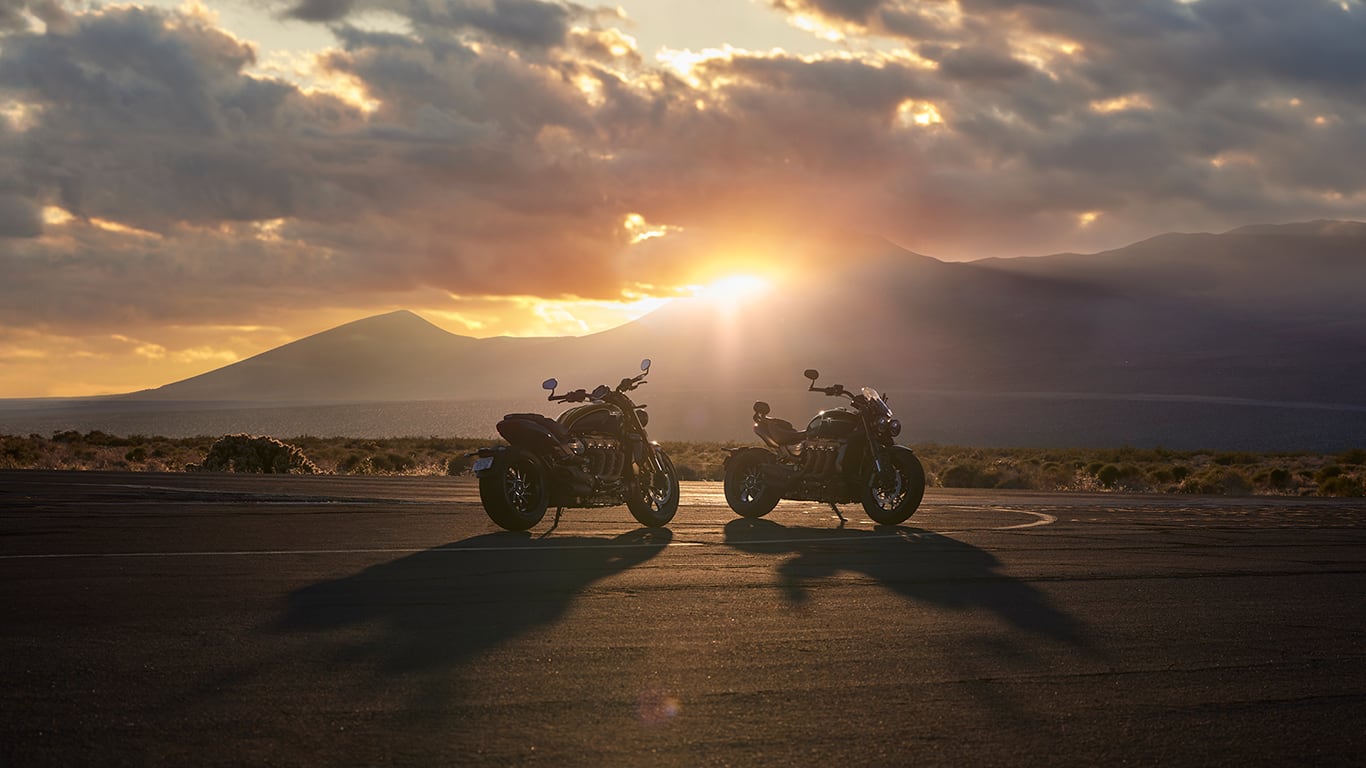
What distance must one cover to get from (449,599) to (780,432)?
9361 millimetres

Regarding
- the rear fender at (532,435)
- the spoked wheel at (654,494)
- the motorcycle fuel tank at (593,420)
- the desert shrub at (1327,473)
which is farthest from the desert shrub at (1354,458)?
the rear fender at (532,435)

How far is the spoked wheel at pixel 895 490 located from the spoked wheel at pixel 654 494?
250 cm

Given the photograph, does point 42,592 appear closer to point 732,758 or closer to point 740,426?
point 732,758

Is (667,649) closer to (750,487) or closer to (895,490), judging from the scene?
(895,490)

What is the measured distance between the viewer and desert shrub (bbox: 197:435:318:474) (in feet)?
123

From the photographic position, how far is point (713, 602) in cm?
927

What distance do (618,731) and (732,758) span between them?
60 centimetres

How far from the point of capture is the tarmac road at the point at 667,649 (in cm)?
552

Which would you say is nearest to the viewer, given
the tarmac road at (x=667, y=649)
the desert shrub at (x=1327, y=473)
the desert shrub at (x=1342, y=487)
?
the tarmac road at (x=667, y=649)

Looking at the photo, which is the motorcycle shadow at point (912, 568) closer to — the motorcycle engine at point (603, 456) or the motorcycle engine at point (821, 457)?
the motorcycle engine at point (821, 457)

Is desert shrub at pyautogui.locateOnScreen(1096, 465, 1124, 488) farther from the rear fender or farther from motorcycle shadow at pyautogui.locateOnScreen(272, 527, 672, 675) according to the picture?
motorcycle shadow at pyautogui.locateOnScreen(272, 527, 672, 675)

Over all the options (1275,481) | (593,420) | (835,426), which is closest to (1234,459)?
(1275,481)

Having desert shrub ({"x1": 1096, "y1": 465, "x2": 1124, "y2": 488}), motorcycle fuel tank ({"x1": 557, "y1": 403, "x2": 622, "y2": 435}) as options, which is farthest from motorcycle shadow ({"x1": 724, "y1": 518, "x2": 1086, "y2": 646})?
desert shrub ({"x1": 1096, "y1": 465, "x2": 1124, "y2": 488})

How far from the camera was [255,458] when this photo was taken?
38.0 m
